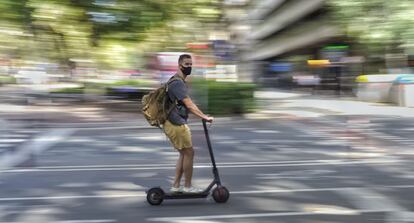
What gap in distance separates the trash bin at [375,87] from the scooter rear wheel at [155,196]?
1664 cm

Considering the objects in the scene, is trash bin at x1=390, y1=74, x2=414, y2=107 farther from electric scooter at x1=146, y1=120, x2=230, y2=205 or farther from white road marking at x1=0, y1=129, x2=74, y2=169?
electric scooter at x1=146, y1=120, x2=230, y2=205

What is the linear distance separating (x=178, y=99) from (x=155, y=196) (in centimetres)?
122

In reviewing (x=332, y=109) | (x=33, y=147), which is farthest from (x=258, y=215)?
(x=332, y=109)

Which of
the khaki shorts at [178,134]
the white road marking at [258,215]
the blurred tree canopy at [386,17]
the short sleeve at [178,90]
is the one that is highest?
the blurred tree canopy at [386,17]

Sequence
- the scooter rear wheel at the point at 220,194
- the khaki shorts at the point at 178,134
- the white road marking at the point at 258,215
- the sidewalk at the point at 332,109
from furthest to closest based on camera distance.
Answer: the sidewalk at the point at 332,109, the scooter rear wheel at the point at 220,194, the khaki shorts at the point at 178,134, the white road marking at the point at 258,215

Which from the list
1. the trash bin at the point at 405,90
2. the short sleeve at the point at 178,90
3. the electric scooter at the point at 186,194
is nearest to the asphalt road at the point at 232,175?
the electric scooter at the point at 186,194

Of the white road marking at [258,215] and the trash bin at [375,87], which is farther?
the trash bin at [375,87]

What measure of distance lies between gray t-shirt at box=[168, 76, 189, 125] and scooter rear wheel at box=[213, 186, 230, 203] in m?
0.93

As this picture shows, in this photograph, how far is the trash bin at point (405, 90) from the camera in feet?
67.8

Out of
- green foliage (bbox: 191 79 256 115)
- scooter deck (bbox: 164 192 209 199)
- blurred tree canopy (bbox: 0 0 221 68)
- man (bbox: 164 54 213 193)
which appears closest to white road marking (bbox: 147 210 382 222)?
scooter deck (bbox: 164 192 209 199)

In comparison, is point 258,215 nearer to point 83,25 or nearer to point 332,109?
point 83,25

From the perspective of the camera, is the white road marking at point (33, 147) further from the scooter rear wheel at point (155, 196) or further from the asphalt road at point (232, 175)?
the scooter rear wheel at point (155, 196)

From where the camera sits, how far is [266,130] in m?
15.4

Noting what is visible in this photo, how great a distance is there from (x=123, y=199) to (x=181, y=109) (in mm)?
1505
